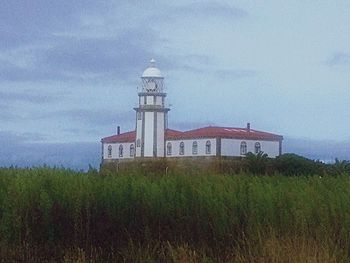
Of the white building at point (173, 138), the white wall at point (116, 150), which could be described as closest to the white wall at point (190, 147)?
the white building at point (173, 138)

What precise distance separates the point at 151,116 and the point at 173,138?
386 centimetres

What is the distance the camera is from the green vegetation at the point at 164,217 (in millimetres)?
10938

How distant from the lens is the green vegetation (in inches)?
431

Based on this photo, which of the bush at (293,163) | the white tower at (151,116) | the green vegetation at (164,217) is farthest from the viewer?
Result: the white tower at (151,116)

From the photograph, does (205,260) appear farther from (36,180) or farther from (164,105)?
(164,105)

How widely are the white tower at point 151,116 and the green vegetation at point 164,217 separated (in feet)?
144

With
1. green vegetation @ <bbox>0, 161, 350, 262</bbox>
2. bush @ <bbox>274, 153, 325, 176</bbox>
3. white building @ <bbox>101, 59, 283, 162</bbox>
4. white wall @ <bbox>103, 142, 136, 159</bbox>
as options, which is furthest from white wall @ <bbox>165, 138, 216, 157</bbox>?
green vegetation @ <bbox>0, 161, 350, 262</bbox>

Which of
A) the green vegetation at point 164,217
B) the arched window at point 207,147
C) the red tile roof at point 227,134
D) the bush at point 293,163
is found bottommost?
the green vegetation at point 164,217

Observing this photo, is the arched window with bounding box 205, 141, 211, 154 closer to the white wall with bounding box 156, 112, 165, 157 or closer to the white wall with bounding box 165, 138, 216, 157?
the white wall with bounding box 165, 138, 216, 157

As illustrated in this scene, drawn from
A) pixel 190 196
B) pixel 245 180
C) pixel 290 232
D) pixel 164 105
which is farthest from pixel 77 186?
pixel 164 105

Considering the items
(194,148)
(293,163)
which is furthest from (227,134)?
(293,163)

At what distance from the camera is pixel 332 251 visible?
1036 centimetres

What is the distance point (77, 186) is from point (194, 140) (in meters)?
47.1

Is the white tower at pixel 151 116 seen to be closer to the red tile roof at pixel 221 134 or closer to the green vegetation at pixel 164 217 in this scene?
the red tile roof at pixel 221 134
